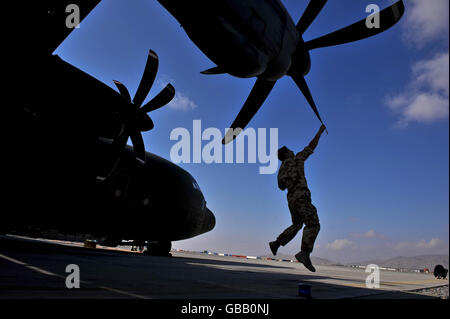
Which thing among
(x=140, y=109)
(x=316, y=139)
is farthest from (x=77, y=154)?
(x=316, y=139)

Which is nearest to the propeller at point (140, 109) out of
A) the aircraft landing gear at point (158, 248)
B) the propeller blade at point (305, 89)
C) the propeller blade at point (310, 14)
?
the propeller blade at point (305, 89)

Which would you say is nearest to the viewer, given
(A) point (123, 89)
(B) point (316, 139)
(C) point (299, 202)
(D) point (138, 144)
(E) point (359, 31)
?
(E) point (359, 31)

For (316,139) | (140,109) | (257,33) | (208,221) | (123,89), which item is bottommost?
(208,221)

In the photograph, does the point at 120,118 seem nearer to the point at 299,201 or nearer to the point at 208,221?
the point at 299,201

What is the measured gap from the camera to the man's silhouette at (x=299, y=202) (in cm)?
592

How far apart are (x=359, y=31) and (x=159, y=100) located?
8518 millimetres

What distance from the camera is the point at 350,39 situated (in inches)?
218

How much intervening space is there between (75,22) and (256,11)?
4369mm

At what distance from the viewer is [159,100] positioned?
12.4m

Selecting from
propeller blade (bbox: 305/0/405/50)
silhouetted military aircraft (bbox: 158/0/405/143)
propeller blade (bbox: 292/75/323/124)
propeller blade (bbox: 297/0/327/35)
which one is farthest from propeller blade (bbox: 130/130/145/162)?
propeller blade (bbox: 305/0/405/50)

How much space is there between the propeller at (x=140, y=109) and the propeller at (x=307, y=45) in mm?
5323
